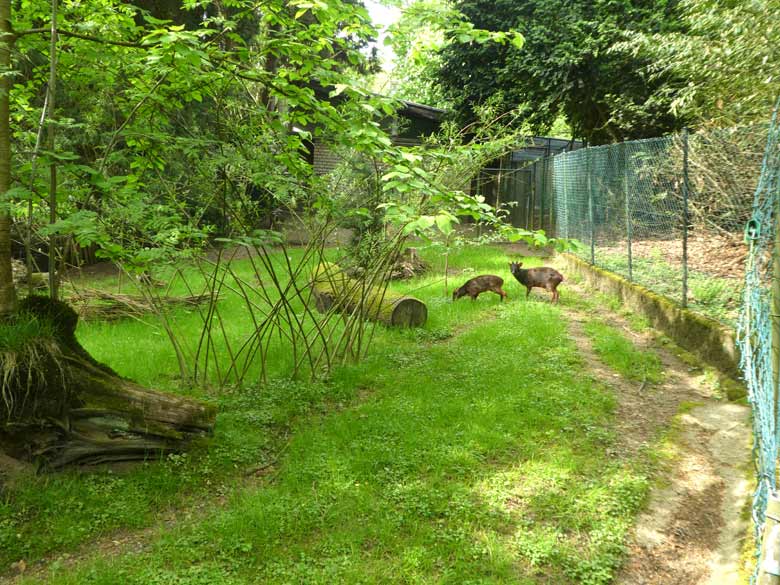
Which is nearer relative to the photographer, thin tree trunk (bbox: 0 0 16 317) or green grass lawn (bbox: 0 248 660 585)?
green grass lawn (bbox: 0 248 660 585)

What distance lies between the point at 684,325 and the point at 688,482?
3046mm

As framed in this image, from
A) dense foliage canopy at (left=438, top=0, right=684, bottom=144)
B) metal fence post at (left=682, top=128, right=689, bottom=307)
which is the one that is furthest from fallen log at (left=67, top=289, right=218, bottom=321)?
dense foliage canopy at (left=438, top=0, right=684, bottom=144)

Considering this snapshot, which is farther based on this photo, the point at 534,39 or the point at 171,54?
the point at 534,39

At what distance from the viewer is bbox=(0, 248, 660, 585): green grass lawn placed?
2912mm

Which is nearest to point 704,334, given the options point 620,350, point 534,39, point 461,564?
point 620,350

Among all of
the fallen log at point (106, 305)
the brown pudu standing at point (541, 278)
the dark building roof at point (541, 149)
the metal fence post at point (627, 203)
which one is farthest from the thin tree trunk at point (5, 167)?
the dark building roof at point (541, 149)

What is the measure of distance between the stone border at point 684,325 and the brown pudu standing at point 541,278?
3.11 ft

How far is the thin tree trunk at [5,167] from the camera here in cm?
338

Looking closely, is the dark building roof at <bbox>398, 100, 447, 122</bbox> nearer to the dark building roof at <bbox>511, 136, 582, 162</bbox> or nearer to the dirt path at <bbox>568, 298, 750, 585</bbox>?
the dark building roof at <bbox>511, 136, 582, 162</bbox>

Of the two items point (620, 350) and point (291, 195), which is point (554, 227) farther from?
point (291, 195)

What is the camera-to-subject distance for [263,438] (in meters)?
4.27

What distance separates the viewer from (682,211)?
664 centimetres

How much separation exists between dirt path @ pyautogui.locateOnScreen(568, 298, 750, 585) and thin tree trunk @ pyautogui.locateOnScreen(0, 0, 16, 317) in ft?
12.9

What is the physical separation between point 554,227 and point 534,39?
4854 mm
